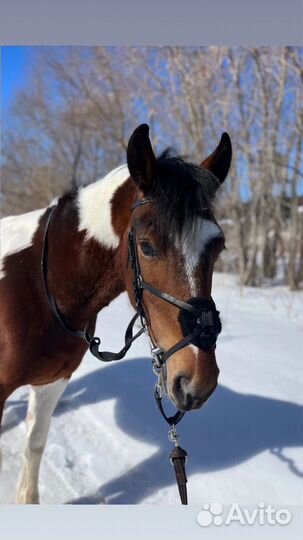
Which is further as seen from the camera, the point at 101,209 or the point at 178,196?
the point at 101,209

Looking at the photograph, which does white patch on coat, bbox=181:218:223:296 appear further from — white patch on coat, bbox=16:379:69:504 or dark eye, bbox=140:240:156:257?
white patch on coat, bbox=16:379:69:504

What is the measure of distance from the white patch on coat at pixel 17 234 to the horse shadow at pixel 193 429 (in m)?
1.33

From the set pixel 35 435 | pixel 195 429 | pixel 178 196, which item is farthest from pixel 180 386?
pixel 195 429

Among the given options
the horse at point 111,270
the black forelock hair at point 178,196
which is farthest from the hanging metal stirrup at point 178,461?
the black forelock hair at point 178,196

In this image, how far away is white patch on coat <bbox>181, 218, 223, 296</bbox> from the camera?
4.70 feet

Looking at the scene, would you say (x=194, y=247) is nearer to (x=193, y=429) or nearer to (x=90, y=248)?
(x=90, y=248)

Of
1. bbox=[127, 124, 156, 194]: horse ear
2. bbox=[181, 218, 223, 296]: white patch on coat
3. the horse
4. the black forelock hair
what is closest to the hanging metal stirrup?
the horse

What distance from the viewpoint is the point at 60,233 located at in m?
1.99

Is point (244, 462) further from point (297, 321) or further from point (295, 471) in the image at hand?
point (297, 321)

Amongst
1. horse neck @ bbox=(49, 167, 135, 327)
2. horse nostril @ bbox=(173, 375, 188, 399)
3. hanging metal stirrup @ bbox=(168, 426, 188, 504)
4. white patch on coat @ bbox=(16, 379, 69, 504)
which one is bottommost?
white patch on coat @ bbox=(16, 379, 69, 504)

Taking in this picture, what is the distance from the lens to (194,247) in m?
1.44

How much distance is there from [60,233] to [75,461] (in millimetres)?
1479

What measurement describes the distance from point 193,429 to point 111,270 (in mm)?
1462

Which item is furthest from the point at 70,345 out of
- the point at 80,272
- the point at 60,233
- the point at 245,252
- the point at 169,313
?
the point at 245,252
